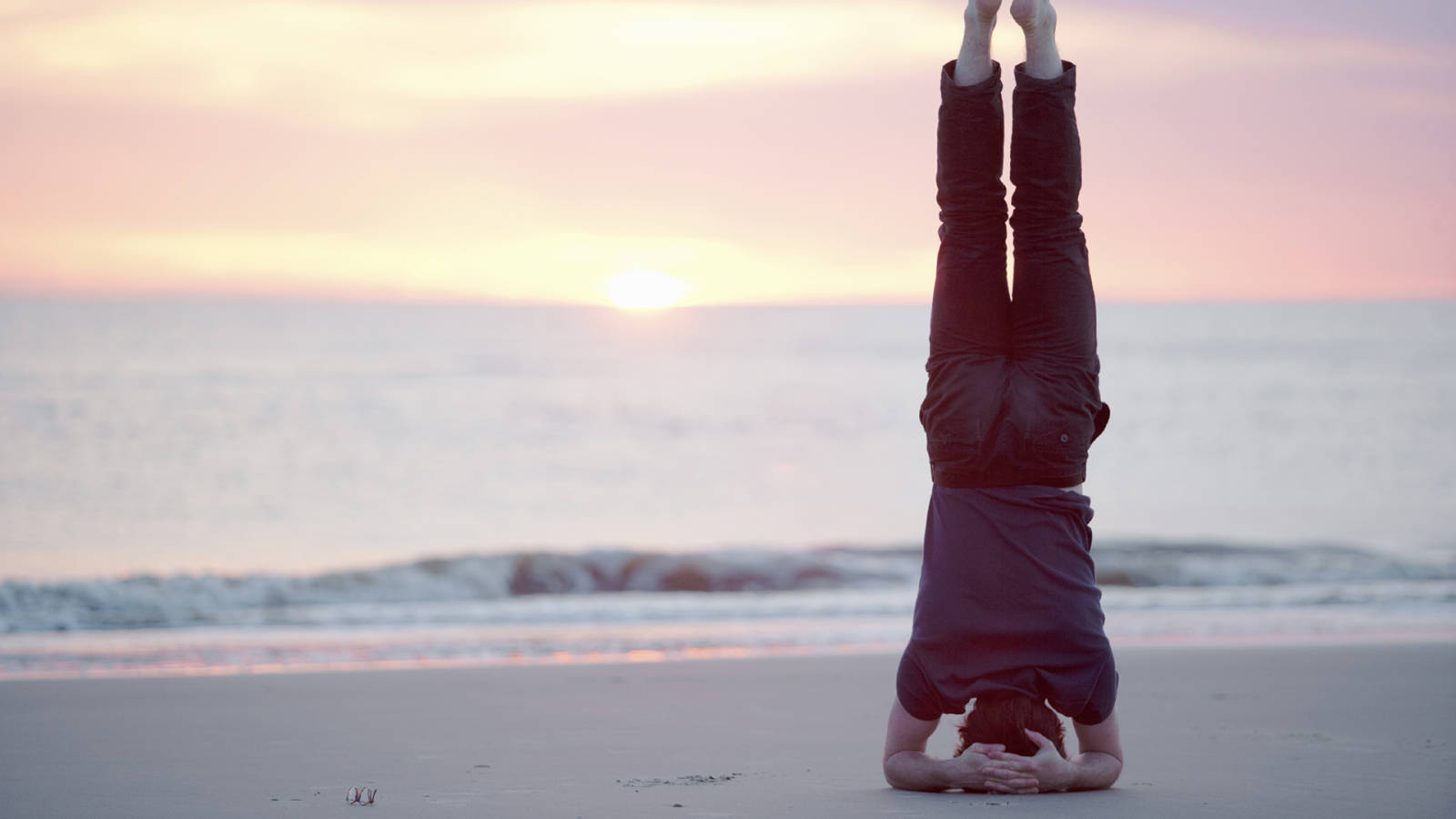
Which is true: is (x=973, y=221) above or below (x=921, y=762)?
above

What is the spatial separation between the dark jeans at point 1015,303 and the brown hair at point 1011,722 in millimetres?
664

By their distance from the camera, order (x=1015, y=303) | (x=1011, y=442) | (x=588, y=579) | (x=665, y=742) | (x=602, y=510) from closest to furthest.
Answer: (x=1011, y=442) → (x=1015, y=303) → (x=665, y=742) → (x=588, y=579) → (x=602, y=510)

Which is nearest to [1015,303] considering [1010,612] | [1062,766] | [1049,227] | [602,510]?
[1049,227]

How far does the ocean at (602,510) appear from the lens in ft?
34.1

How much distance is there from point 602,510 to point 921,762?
1673 cm

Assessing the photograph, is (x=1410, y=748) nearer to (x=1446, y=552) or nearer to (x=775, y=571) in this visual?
(x=775, y=571)

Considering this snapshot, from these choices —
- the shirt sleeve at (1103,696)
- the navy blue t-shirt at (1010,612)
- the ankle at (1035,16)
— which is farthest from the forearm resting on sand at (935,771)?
the ankle at (1035,16)

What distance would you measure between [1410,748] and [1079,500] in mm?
2396

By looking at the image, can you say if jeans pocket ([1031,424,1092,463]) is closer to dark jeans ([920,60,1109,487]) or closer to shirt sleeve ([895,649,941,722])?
dark jeans ([920,60,1109,487])

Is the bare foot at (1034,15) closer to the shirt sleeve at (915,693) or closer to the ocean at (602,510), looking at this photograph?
the shirt sleeve at (915,693)

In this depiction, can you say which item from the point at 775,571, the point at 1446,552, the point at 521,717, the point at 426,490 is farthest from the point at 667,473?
the point at 521,717

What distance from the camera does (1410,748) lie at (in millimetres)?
5410

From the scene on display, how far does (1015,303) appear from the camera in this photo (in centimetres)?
412

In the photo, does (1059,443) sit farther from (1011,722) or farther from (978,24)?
(978,24)
